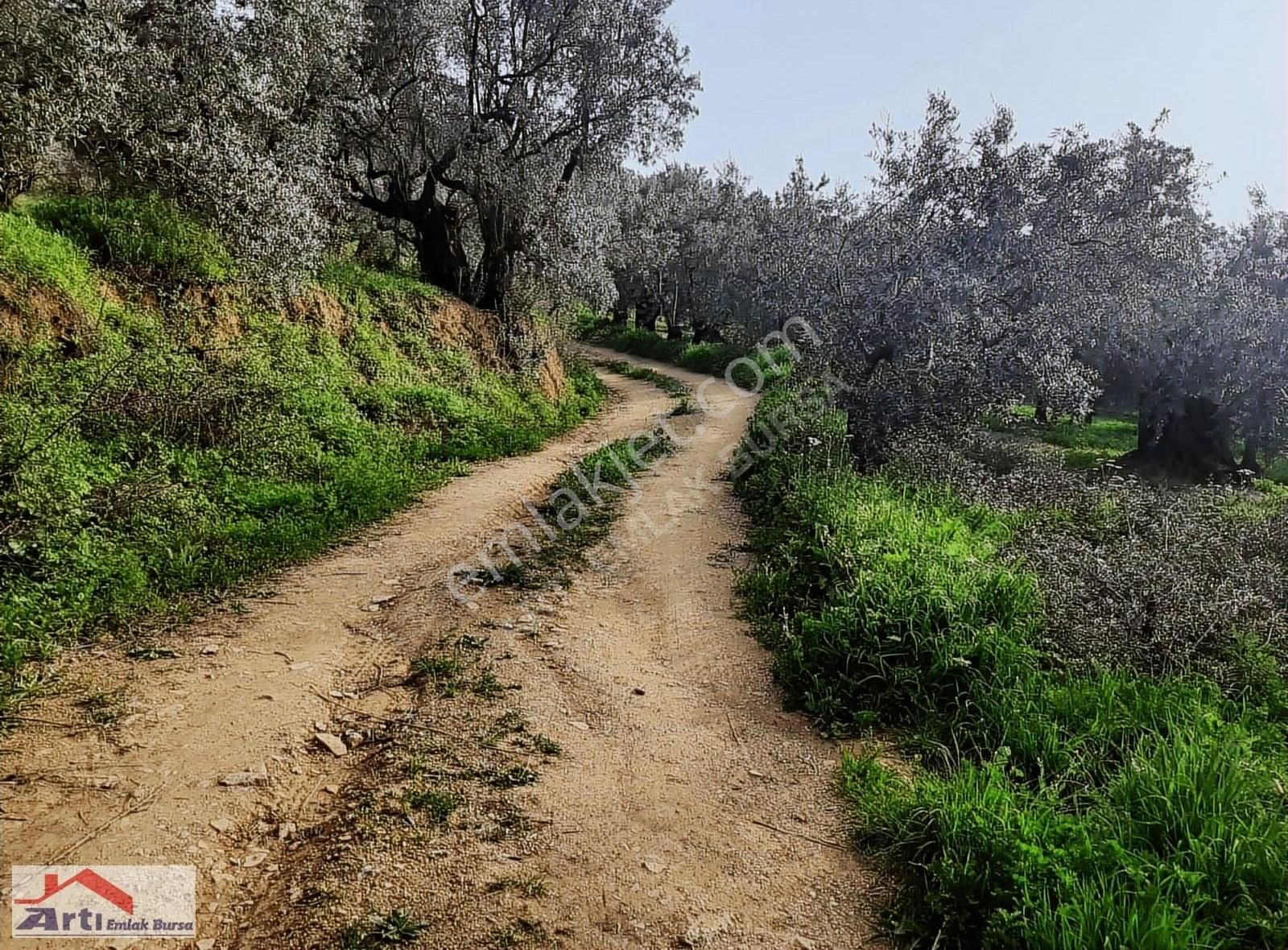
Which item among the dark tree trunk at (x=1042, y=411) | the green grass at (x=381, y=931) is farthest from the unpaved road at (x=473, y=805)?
the dark tree trunk at (x=1042, y=411)

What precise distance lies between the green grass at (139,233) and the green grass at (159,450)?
213mm

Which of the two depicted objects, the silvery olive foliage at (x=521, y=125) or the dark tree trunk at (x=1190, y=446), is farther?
the dark tree trunk at (x=1190, y=446)

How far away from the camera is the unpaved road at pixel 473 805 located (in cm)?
354

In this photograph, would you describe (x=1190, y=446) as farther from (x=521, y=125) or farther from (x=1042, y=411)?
(x=521, y=125)

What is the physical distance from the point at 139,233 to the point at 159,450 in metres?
3.95

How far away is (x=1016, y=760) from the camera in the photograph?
15.1ft

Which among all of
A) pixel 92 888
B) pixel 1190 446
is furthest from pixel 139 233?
pixel 1190 446

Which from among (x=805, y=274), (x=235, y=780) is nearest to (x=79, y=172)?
(x=235, y=780)

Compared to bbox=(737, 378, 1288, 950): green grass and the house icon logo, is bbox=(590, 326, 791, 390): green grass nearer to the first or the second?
bbox=(737, 378, 1288, 950): green grass

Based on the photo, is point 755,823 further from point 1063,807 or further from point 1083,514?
point 1083,514

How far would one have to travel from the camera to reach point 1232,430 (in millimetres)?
16609

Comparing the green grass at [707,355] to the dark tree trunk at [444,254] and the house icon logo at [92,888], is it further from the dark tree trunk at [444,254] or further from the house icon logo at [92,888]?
the house icon logo at [92,888]

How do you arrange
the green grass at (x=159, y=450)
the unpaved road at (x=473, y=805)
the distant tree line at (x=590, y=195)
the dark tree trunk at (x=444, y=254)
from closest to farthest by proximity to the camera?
the unpaved road at (x=473, y=805) → the green grass at (x=159, y=450) → the distant tree line at (x=590, y=195) → the dark tree trunk at (x=444, y=254)

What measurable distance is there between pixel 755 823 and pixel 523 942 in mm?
1552
